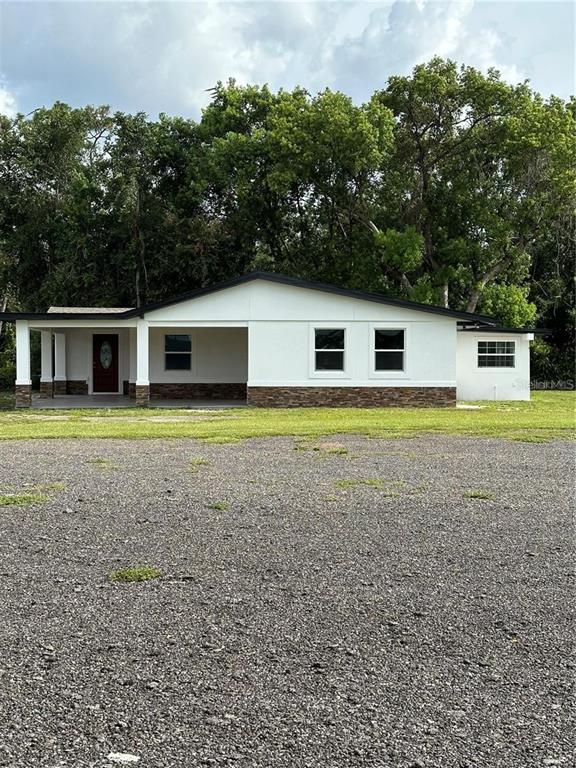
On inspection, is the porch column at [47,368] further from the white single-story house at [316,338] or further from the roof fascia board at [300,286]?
the roof fascia board at [300,286]

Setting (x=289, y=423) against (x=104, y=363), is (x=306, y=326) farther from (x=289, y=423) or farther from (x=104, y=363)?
(x=104, y=363)

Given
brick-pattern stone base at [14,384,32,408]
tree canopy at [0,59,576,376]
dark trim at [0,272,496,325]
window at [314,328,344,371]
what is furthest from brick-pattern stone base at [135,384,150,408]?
tree canopy at [0,59,576,376]

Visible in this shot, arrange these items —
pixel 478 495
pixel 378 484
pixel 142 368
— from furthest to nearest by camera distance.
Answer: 1. pixel 142 368
2. pixel 378 484
3. pixel 478 495

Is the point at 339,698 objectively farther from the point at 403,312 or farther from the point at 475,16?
the point at 403,312

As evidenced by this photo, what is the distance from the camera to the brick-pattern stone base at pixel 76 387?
24.7 metres

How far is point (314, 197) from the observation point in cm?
3112

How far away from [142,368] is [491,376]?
1110 cm

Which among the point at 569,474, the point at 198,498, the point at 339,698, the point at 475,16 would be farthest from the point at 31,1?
the point at 339,698

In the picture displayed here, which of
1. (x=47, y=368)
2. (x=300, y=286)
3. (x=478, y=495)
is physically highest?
(x=300, y=286)

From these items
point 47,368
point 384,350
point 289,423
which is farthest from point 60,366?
point 289,423

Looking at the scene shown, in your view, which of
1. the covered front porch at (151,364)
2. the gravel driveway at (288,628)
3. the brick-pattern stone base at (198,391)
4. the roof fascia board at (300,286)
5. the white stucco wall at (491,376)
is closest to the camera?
the gravel driveway at (288,628)

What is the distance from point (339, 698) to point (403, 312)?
17872mm

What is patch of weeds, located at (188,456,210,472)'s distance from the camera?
29.7ft

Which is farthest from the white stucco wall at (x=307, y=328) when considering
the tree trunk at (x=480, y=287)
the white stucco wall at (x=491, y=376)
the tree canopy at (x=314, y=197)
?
the tree trunk at (x=480, y=287)
